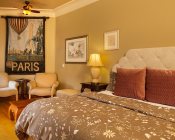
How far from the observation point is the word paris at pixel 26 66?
5.65 meters

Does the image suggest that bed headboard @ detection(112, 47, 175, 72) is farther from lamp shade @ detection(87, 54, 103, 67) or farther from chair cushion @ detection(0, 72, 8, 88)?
chair cushion @ detection(0, 72, 8, 88)

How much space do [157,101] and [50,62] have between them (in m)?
4.07

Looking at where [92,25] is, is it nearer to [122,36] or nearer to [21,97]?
[122,36]

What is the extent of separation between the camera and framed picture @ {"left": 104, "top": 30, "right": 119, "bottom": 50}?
385 cm

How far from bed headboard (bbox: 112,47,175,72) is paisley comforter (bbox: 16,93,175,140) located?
103cm

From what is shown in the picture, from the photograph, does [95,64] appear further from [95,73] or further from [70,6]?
[70,6]

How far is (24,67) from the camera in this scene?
570 cm

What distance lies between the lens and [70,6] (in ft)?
16.8

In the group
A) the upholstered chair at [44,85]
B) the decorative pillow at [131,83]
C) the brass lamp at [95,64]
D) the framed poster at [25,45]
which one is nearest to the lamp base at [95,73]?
the brass lamp at [95,64]

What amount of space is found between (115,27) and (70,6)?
1.78 meters

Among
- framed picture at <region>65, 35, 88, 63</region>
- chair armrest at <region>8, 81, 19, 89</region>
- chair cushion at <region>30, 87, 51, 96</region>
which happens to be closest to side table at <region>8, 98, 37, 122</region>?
chair cushion at <region>30, 87, 51, 96</region>

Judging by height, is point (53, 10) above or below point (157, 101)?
above

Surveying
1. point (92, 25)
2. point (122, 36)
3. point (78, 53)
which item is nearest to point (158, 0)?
point (122, 36)

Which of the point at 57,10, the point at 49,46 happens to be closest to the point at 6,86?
the point at 49,46
